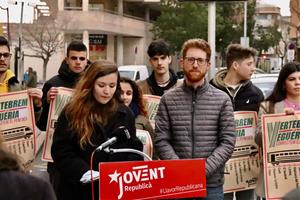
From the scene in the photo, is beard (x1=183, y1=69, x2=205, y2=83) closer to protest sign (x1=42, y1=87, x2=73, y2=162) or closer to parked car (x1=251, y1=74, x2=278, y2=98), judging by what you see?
protest sign (x1=42, y1=87, x2=73, y2=162)

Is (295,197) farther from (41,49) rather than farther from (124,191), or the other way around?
(41,49)

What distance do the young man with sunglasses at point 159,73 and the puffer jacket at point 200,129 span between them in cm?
171

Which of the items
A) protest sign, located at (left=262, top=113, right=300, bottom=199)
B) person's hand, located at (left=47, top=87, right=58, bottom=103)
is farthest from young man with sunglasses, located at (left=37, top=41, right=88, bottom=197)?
protest sign, located at (left=262, top=113, right=300, bottom=199)

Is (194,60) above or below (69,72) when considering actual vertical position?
above

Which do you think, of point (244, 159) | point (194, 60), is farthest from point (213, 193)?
point (244, 159)

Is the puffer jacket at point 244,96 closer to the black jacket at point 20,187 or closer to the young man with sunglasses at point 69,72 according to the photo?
the young man with sunglasses at point 69,72

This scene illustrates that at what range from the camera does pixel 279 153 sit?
5.22m

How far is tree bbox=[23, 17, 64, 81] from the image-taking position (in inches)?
1843

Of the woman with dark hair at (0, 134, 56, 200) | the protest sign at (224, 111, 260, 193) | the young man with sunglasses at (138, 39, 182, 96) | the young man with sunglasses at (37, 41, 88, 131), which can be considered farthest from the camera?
the young man with sunglasses at (138, 39, 182, 96)

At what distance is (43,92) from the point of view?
237 inches

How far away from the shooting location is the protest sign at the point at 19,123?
5.54 metres

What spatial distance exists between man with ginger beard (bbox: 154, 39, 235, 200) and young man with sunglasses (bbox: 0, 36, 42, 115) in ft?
5.09

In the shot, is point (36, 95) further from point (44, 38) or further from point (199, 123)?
point (44, 38)

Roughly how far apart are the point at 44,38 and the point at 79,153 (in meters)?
44.3
